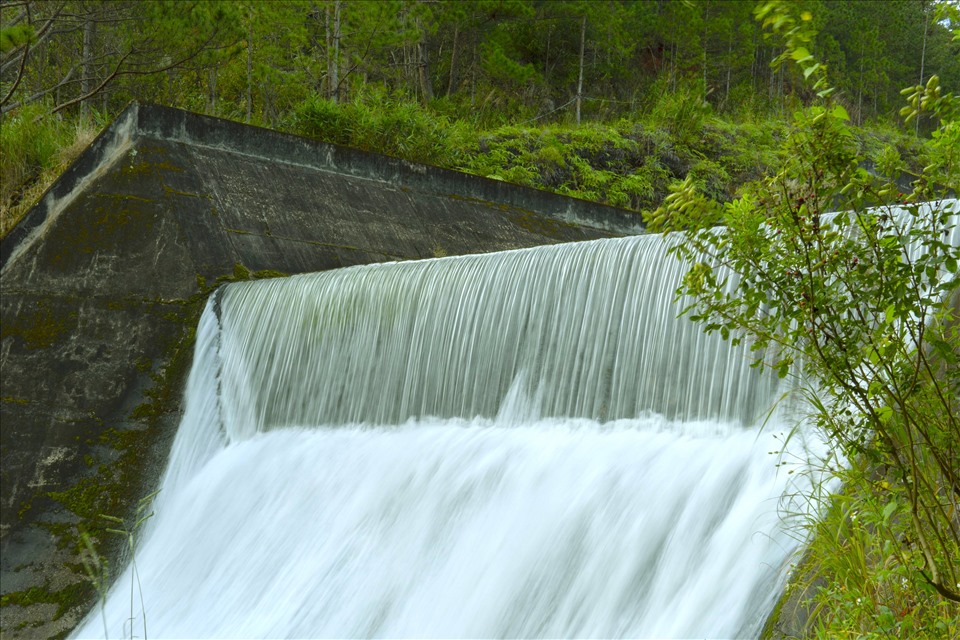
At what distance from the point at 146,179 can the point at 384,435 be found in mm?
3520

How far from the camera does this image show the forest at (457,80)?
1075 cm

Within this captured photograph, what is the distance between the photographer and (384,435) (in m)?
6.50

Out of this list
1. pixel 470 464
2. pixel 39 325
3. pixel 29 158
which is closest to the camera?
pixel 470 464

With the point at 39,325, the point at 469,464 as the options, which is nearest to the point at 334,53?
the point at 39,325

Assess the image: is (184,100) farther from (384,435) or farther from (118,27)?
(384,435)

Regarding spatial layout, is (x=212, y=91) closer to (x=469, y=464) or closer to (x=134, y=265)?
(x=134, y=265)

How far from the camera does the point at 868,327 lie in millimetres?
2908

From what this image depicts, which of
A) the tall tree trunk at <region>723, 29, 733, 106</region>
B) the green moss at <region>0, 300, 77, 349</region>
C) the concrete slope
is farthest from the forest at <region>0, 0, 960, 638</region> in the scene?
the green moss at <region>0, 300, 77, 349</region>

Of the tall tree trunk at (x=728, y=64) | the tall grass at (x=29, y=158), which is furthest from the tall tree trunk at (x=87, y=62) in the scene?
the tall tree trunk at (x=728, y=64)

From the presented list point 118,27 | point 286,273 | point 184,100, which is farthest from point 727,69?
point 286,273

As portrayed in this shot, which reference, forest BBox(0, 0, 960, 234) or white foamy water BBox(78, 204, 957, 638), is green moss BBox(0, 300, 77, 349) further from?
forest BBox(0, 0, 960, 234)

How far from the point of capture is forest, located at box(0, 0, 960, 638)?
282 cm

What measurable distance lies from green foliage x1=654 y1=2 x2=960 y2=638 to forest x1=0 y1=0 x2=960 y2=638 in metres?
0.01

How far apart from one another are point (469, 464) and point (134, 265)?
3.70 m
